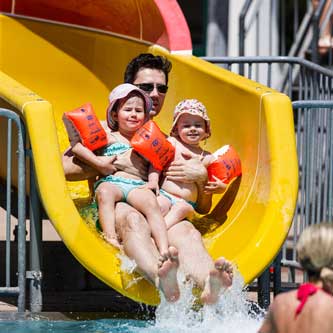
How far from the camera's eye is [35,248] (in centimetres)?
616

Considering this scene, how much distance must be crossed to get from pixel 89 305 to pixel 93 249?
632 millimetres

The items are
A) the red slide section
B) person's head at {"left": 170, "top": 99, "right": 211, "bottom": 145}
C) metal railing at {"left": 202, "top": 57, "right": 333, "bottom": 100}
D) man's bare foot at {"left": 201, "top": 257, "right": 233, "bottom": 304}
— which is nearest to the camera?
man's bare foot at {"left": 201, "top": 257, "right": 233, "bottom": 304}

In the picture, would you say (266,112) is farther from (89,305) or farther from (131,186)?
(89,305)

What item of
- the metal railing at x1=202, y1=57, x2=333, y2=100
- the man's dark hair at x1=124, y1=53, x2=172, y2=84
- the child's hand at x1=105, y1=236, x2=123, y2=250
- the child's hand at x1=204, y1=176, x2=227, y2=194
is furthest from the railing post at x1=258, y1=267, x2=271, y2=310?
the metal railing at x1=202, y1=57, x2=333, y2=100

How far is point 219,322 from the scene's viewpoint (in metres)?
5.64

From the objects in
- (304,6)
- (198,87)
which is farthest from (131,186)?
(304,6)

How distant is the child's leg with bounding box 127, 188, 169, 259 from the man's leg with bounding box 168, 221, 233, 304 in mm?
100

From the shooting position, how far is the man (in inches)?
220

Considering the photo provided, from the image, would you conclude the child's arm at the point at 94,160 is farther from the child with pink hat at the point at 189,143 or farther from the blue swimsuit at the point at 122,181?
the child with pink hat at the point at 189,143

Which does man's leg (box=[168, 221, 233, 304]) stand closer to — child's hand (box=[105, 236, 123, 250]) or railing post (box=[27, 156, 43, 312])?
child's hand (box=[105, 236, 123, 250])

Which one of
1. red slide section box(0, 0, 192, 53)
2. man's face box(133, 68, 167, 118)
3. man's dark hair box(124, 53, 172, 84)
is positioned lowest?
man's face box(133, 68, 167, 118)

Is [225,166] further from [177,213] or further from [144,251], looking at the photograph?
[144,251]

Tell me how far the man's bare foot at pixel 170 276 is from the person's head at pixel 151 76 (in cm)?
163

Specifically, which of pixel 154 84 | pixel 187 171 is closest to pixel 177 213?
pixel 187 171
